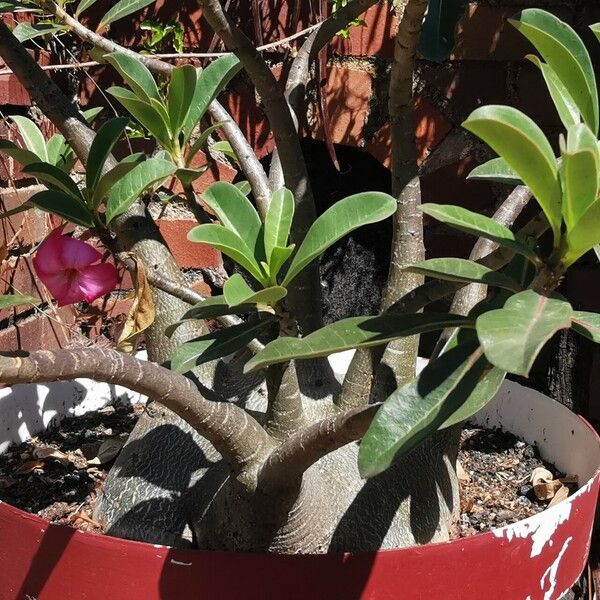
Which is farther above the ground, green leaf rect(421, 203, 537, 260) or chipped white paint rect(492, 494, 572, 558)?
green leaf rect(421, 203, 537, 260)

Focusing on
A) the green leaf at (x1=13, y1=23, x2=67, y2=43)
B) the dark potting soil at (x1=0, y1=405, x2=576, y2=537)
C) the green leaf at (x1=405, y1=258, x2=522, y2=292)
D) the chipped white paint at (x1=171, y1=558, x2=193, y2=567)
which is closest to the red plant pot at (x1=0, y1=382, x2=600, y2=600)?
the chipped white paint at (x1=171, y1=558, x2=193, y2=567)

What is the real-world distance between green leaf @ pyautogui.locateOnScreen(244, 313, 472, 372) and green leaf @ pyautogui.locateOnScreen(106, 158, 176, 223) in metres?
0.26

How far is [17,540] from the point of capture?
700 mm

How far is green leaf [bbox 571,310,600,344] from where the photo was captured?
49 centimetres

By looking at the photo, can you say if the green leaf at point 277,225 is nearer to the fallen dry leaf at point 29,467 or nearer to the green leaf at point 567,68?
the green leaf at point 567,68

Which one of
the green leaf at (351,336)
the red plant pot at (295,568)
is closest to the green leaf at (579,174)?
the green leaf at (351,336)

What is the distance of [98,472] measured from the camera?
3.26 feet

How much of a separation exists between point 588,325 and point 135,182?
0.41 m

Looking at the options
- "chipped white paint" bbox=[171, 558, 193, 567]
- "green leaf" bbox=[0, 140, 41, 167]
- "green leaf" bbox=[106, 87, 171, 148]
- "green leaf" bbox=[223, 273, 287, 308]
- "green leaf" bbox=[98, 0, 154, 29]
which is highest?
"green leaf" bbox=[98, 0, 154, 29]

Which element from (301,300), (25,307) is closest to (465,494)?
(301,300)

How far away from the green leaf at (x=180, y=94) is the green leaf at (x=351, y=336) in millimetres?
362

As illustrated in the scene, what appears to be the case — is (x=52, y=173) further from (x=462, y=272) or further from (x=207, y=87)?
(x=462, y=272)

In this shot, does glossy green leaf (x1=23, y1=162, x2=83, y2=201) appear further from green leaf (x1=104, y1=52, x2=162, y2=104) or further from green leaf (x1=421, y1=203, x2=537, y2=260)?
green leaf (x1=421, y1=203, x2=537, y2=260)

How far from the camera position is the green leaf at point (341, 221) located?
596 mm
